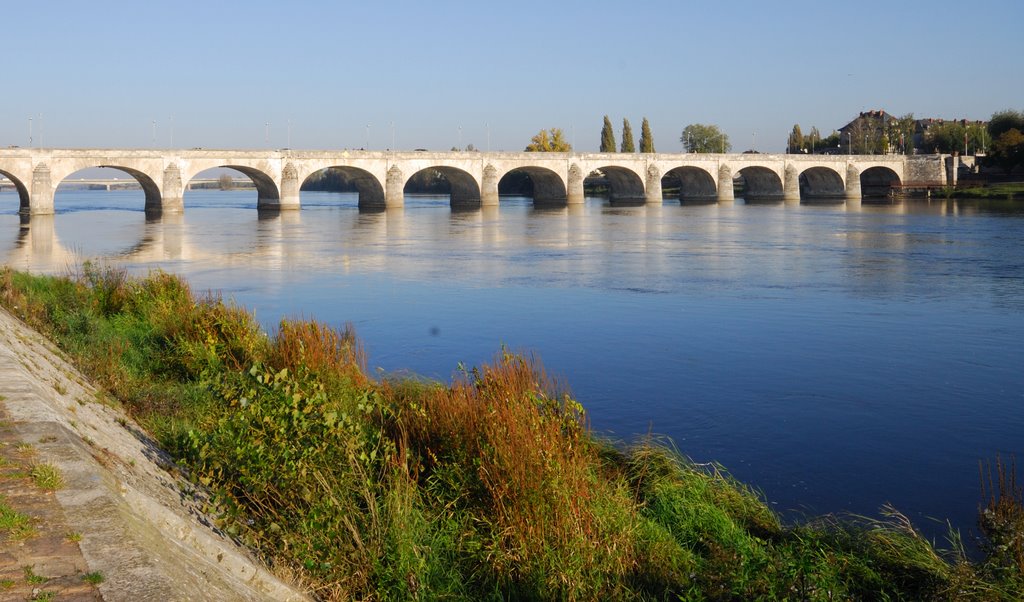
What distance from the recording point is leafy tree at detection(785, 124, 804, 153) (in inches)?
4724

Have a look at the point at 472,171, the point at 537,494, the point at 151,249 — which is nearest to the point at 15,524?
the point at 537,494

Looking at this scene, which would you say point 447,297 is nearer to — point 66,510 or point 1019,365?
point 1019,365

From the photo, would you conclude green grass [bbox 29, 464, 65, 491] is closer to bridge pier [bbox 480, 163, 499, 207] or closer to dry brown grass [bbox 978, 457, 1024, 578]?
dry brown grass [bbox 978, 457, 1024, 578]

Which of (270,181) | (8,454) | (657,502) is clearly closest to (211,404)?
(8,454)

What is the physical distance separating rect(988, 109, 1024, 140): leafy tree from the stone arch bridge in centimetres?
1078

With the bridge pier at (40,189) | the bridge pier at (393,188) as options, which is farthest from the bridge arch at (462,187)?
the bridge pier at (40,189)

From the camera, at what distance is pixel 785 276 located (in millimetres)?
25594

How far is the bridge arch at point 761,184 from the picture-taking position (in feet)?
268

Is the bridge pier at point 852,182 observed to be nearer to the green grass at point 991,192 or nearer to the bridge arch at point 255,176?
the green grass at point 991,192

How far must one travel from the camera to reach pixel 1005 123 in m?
88.4

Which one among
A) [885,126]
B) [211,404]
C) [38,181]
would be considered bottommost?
[211,404]

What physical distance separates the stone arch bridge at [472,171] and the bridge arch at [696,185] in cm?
10

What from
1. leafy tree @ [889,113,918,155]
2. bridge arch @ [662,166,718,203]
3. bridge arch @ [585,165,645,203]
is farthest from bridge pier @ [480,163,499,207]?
leafy tree @ [889,113,918,155]

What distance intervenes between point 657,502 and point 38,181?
52.4 m
